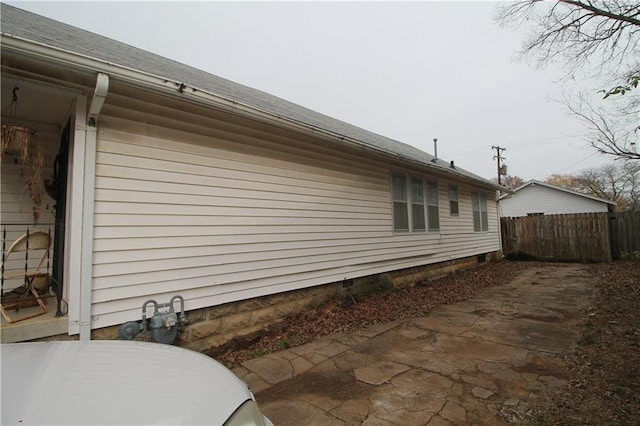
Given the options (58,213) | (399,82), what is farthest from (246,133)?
(399,82)

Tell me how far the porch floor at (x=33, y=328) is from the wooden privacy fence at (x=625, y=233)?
1677 centimetres

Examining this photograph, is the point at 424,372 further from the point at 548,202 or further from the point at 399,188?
the point at 548,202

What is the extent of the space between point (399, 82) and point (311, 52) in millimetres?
4990

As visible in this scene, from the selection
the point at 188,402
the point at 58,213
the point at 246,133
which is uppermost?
the point at 246,133

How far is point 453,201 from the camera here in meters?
9.70

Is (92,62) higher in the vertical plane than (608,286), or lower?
higher

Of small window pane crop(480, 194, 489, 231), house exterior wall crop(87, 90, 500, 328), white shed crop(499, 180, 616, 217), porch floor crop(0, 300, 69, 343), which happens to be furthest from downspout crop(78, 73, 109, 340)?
white shed crop(499, 180, 616, 217)

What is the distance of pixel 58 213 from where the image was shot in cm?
391

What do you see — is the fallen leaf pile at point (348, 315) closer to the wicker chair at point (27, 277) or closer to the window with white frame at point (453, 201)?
the wicker chair at point (27, 277)

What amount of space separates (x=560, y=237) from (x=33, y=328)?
53.2 feet

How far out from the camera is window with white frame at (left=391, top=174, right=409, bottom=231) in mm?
7254

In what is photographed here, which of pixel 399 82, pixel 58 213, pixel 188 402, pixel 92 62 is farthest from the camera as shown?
pixel 399 82

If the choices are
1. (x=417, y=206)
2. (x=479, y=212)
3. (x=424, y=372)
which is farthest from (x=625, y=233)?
(x=424, y=372)

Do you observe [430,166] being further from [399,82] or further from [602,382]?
[399,82]
